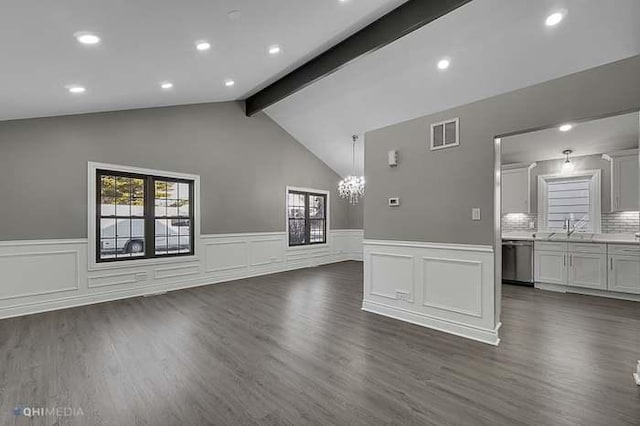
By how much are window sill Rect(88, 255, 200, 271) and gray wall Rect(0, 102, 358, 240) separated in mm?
554

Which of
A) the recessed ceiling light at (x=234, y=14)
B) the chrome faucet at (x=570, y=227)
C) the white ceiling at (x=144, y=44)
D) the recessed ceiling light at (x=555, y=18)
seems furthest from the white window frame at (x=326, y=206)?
the recessed ceiling light at (x=555, y=18)

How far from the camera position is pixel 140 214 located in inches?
204

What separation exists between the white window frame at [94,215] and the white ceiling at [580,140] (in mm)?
6046

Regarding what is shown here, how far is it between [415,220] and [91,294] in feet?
16.2

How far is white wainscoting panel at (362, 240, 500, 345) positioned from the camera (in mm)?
3098

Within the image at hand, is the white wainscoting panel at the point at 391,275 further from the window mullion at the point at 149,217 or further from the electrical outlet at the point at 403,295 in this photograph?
the window mullion at the point at 149,217

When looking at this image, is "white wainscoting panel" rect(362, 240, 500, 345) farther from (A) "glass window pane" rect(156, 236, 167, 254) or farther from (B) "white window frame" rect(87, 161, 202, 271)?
(A) "glass window pane" rect(156, 236, 167, 254)

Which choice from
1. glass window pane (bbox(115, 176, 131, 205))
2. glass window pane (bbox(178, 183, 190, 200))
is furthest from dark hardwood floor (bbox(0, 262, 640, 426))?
glass window pane (bbox(178, 183, 190, 200))

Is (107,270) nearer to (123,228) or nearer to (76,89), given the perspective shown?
(123,228)

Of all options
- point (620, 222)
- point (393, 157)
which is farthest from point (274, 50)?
point (620, 222)

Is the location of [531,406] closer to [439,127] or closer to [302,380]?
[302,380]

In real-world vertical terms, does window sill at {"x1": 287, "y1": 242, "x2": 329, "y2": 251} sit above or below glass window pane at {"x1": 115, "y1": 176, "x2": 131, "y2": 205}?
below

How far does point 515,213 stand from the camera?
20.2ft

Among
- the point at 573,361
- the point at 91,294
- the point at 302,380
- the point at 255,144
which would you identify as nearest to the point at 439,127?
the point at 573,361
